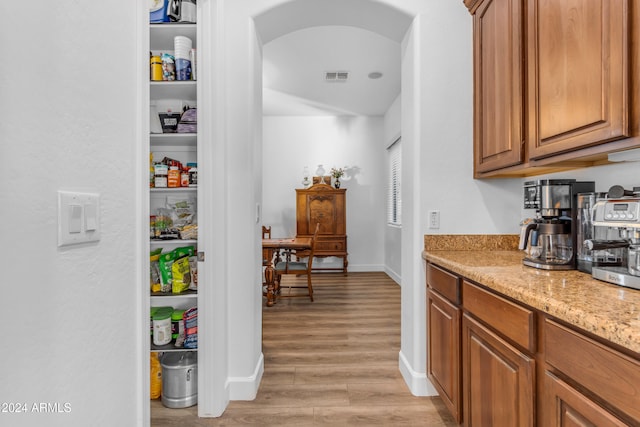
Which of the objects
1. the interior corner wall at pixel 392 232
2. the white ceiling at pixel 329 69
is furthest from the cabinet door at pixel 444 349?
the interior corner wall at pixel 392 232

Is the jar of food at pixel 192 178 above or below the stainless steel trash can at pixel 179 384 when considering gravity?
above

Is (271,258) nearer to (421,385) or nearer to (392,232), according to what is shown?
(392,232)

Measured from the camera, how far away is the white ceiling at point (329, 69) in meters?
3.61

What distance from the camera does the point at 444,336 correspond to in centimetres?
184

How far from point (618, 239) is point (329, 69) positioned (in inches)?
147

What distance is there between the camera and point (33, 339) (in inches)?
23.9

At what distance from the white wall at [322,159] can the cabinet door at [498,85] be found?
13.9 feet

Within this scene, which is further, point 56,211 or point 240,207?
point 240,207

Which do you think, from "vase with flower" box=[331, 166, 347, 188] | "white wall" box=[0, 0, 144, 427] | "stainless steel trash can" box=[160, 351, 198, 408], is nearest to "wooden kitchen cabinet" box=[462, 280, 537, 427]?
"white wall" box=[0, 0, 144, 427]

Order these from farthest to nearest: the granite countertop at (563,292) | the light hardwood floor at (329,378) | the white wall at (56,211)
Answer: the light hardwood floor at (329,378) → the granite countertop at (563,292) → the white wall at (56,211)

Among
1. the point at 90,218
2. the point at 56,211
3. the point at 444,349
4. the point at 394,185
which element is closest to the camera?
the point at 56,211

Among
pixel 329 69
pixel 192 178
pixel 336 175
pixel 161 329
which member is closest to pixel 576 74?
pixel 192 178

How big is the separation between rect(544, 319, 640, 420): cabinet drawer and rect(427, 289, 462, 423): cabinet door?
686 mm

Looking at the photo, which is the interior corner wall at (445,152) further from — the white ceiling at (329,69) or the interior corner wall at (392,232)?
the interior corner wall at (392,232)
